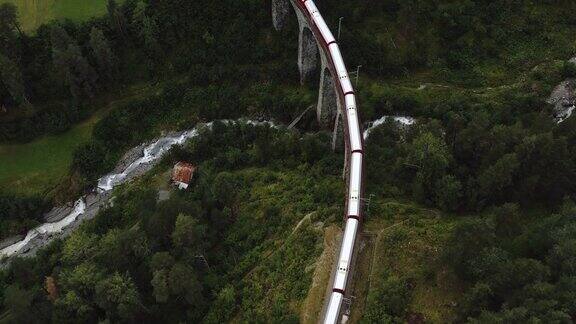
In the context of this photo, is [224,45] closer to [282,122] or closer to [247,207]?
[282,122]

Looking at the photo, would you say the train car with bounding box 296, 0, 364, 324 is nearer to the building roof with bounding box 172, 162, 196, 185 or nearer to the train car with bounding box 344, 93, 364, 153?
the train car with bounding box 344, 93, 364, 153

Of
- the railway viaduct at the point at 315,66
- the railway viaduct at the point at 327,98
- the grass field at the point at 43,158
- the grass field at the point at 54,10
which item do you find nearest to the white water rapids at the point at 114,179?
the grass field at the point at 43,158

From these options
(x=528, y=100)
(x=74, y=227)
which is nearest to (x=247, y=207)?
(x=74, y=227)

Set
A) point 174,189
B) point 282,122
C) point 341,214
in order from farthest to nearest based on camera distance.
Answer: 1. point 282,122
2. point 174,189
3. point 341,214

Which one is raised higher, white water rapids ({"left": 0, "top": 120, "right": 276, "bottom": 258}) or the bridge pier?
the bridge pier

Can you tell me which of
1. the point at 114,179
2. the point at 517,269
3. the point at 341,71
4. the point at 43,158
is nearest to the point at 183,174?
the point at 114,179

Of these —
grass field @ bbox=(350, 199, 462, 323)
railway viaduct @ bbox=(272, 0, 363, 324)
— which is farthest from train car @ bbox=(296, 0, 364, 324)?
grass field @ bbox=(350, 199, 462, 323)
